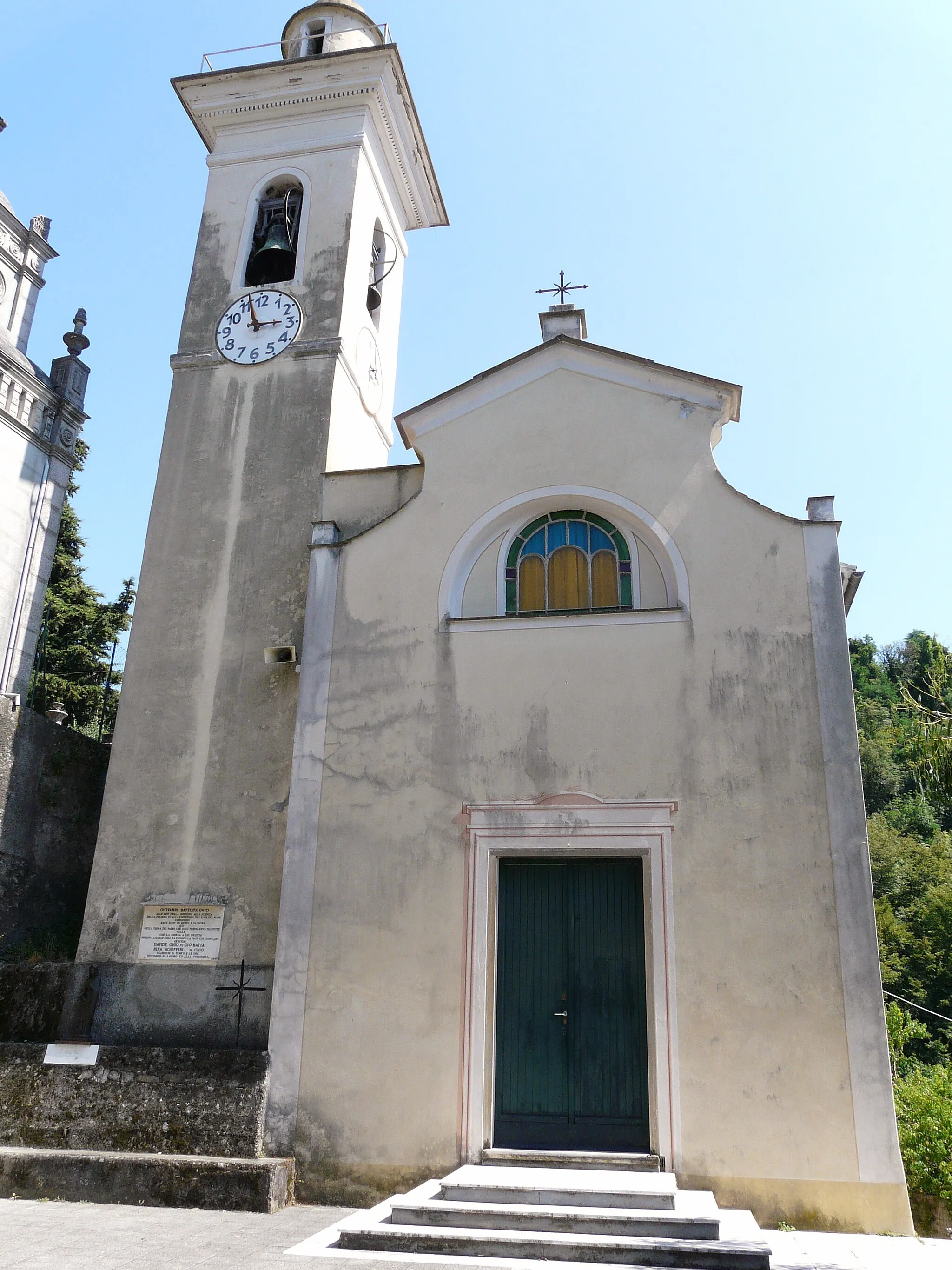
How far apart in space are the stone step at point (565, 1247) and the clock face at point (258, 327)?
10695mm

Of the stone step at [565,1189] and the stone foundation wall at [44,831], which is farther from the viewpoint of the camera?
the stone foundation wall at [44,831]

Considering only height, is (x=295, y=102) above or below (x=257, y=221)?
above

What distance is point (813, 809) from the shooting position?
9.29 metres

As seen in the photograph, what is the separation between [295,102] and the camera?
15477 mm

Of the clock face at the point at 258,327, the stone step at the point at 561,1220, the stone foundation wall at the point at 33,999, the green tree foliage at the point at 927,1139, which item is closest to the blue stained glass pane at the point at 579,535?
the clock face at the point at 258,327

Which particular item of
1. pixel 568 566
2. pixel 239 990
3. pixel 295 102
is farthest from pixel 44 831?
pixel 295 102

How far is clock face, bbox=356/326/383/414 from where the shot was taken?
14.6 metres

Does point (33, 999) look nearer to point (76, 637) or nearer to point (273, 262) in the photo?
point (273, 262)

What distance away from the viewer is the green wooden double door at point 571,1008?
893 centimetres

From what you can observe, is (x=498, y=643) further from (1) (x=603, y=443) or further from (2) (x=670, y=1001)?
(2) (x=670, y=1001)

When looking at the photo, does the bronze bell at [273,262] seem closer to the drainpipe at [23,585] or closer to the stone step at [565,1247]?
the drainpipe at [23,585]

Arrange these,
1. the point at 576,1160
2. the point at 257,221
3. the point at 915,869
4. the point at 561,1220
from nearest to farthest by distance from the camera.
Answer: the point at 561,1220 < the point at 576,1160 < the point at 257,221 < the point at 915,869

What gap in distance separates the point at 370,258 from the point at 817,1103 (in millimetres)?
12967

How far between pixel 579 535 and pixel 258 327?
597cm
